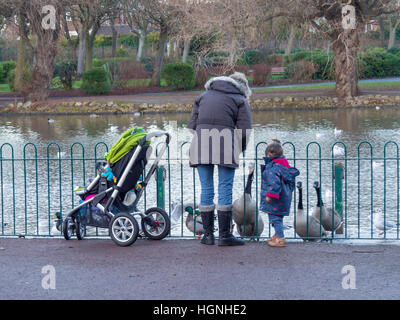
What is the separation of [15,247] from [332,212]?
3.50 m

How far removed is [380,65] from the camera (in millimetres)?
41406

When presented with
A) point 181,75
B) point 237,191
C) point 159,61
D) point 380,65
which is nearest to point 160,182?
point 237,191

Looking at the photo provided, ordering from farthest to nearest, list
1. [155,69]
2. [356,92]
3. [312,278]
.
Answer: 1. [155,69]
2. [356,92]
3. [312,278]

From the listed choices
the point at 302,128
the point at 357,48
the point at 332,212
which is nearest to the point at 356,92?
the point at 357,48

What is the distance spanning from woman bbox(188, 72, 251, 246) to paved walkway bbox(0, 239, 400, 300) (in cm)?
36

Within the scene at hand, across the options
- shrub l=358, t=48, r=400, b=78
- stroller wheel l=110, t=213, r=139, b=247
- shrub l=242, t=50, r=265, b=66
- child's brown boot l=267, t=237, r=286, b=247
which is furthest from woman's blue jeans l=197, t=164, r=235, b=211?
shrub l=242, t=50, r=265, b=66

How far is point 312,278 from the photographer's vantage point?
613 cm

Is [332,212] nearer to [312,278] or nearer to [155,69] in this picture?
[312,278]

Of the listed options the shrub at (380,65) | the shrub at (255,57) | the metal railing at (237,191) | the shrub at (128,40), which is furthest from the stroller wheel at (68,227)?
the shrub at (128,40)

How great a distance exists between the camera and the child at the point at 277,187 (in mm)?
7148

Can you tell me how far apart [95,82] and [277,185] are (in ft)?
89.2

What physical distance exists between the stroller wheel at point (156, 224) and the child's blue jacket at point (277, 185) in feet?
3.57

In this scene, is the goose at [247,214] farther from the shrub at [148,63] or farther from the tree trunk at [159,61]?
the shrub at [148,63]

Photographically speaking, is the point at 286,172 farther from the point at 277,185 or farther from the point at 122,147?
the point at 122,147
